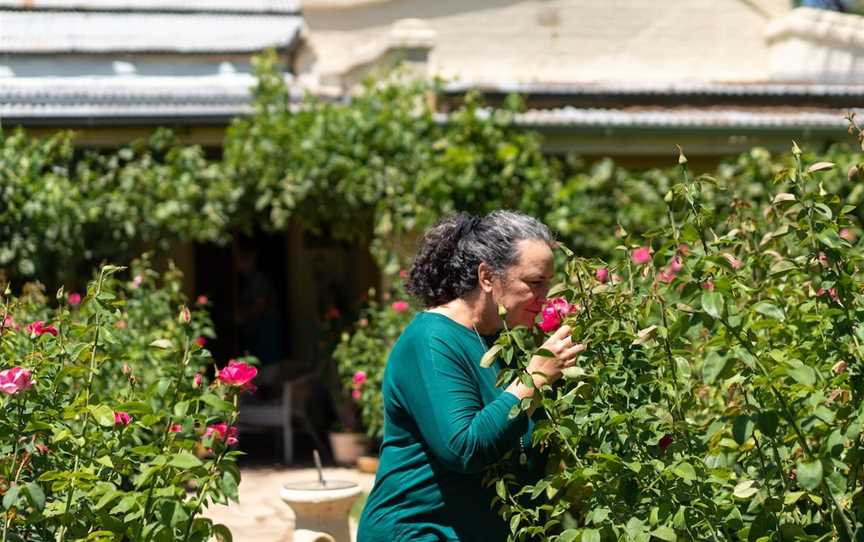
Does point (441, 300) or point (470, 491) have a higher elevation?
point (441, 300)

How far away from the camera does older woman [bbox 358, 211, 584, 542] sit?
2.62 m

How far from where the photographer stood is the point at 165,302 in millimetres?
7461

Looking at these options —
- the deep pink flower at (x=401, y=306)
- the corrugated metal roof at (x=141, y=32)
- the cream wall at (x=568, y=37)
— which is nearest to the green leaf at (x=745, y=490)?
the deep pink flower at (x=401, y=306)

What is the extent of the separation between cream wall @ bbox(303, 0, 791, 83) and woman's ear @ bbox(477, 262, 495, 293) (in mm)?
8389

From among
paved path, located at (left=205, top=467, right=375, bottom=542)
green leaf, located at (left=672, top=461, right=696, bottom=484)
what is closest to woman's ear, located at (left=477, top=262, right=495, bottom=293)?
green leaf, located at (left=672, top=461, right=696, bottom=484)

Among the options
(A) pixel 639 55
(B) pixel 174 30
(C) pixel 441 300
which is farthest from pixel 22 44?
(C) pixel 441 300

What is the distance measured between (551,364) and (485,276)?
360 millimetres

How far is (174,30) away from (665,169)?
506 centimetres

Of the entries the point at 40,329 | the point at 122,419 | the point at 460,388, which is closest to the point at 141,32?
the point at 40,329

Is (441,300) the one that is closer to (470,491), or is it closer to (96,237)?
(470,491)

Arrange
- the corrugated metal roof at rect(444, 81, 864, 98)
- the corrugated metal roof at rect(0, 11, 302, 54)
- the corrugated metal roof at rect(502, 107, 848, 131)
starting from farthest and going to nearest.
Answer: the corrugated metal roof at rect(0, 11, 302, 54)
the corrugated metal roof at rect(444, 81, 864, 98)
the corrugated metal roof at rect(502, 107, 848, 131)

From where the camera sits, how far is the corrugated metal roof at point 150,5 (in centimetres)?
1210

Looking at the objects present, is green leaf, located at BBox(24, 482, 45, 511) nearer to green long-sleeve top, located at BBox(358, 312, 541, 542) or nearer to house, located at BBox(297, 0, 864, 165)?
green long-sleeve top, located at BBox(358, 312, 541, 542)

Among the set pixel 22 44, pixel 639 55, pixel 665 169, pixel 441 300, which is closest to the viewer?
pixel 441 300
